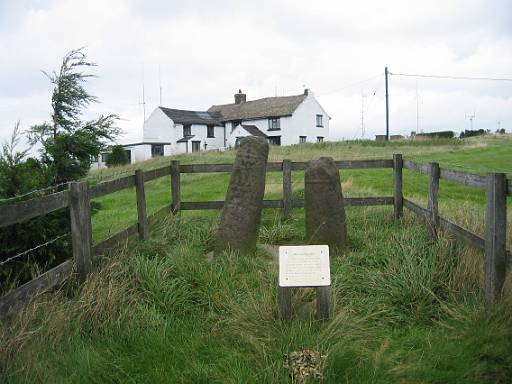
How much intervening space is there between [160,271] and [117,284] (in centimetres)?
55

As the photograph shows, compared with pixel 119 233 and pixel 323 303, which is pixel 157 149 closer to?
pixel 119 233

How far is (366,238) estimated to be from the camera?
282 inches

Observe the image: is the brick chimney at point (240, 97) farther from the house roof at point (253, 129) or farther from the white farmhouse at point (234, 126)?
the house roof at point (253, 129)

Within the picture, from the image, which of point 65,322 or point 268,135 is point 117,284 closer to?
point 65,322

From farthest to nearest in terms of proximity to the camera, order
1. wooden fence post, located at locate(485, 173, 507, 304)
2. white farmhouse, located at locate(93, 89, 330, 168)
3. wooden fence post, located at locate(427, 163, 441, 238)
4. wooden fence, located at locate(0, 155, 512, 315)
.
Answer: white farmhouse, located at locate(93, 89, 330, 168), wooden fence post, located at locate(427, 163, 441, 238), wooden fence post, located at locate(485, 173, 507, 304), wooden fence, located at locate(0, 155, 512, 315)

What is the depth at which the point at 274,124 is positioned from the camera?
56.8m

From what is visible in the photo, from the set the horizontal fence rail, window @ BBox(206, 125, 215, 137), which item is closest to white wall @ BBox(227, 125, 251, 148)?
window @ BBox(206, 125, 215, 137)

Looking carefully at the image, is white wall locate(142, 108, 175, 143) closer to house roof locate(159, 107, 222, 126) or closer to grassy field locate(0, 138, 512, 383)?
house roof locate(159, 107, 222, 126)

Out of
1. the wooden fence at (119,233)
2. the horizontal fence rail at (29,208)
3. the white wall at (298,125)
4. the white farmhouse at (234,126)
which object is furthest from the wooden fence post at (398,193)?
the white farmhouse at (234,126)

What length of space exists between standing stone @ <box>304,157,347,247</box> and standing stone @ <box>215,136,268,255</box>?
0.74m

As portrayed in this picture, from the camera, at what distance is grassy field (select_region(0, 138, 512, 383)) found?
349 cm

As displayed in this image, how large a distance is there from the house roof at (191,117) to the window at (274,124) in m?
7.09

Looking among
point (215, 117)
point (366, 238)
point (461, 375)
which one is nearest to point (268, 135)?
point (215, 117)

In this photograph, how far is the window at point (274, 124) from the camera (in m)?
56.4
